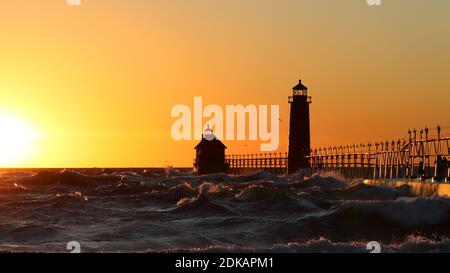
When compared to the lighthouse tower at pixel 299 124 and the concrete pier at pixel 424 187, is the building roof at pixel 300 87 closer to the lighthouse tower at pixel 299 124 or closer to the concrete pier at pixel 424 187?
the lighthouse tower at pixel 299 124

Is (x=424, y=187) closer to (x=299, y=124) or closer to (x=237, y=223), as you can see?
(x=237, y=223)

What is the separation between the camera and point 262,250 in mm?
14578

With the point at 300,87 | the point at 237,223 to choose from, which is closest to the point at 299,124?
the point at 300,87

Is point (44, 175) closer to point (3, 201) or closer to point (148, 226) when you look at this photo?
point (3, 201)

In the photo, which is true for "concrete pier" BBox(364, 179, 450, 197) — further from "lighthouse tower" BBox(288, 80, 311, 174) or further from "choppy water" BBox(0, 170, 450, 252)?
"lighthouse tower" BBox(288, 80, 311, 174)

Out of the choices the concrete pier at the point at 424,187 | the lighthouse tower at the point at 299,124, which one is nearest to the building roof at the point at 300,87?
the lighthouse tower at the point at 299,124

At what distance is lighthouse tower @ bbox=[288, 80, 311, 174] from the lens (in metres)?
55.3

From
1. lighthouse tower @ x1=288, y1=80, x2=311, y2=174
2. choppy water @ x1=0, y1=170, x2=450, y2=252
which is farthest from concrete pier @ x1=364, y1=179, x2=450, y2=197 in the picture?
lighthouse tower @ x1=288, y1=80, x2=311, y2=174

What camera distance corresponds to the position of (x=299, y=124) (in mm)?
55625

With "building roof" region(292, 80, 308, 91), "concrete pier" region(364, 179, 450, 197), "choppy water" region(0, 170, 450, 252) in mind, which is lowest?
"choppy water" region(0, 170, 450, 252)

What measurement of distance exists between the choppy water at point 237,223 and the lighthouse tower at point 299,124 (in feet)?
70.5

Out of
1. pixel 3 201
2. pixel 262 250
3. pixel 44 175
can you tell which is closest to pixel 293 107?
pixel 44 175

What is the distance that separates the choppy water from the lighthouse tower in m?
21.5

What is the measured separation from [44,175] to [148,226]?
40637mm
